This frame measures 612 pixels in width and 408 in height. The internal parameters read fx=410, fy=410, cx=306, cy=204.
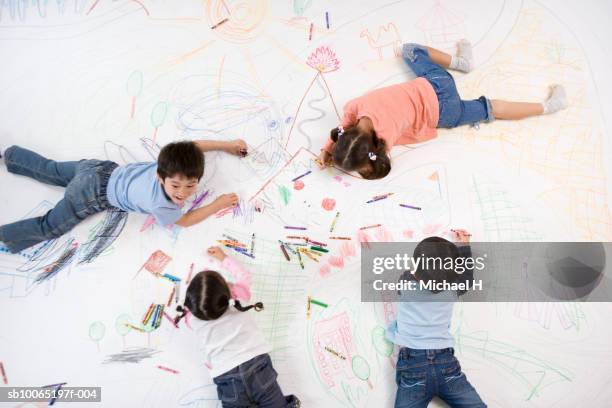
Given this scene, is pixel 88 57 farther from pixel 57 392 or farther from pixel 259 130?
pixel 57 392

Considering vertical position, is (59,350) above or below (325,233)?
below

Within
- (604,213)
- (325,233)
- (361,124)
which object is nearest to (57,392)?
A: (325,233)

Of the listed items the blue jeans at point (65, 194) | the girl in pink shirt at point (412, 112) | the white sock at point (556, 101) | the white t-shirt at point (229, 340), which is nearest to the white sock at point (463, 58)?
the girl in pink shirt at point (412, 112)

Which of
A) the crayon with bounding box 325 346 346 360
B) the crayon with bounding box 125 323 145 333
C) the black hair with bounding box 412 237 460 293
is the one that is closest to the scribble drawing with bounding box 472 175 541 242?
the black hair with bounding box 412 237 460 293

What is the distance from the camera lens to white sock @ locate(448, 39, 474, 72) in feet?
4.86

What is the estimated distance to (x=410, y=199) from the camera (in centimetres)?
142

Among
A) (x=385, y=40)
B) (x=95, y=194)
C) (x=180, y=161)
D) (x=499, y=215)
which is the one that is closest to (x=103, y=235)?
(x=95, y=194)

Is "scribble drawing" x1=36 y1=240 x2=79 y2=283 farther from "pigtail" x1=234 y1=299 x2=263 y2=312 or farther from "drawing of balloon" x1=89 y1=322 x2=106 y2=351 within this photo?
"pigtail" x1=234 y1=299 x2=263 y2=312

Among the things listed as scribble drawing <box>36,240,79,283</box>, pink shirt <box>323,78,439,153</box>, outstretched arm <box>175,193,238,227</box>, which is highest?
pink shirt <box>323,78,439,153</box>

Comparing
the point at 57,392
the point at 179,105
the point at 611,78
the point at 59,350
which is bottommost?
the point at 57,392

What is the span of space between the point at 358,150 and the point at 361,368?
0.70 metres

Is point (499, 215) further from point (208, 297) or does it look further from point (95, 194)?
point (95, 194)

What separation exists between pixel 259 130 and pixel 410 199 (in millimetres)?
581

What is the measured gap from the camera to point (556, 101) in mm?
1466
